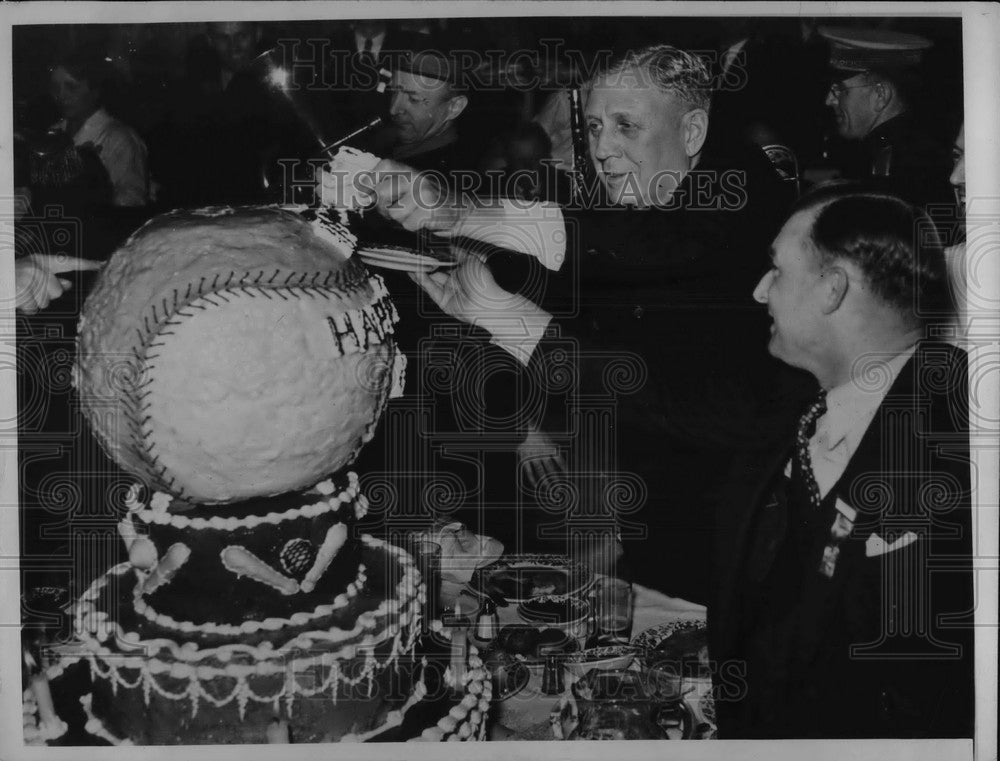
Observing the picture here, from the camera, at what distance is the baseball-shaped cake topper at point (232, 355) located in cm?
134

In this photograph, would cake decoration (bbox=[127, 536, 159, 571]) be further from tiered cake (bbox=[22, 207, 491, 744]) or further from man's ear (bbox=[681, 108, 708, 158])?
man's ear (bbox=[681, 108, 708, 158])

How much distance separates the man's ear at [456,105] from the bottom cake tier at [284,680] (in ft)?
2.89

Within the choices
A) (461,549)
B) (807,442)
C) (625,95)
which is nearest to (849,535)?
(807,442)

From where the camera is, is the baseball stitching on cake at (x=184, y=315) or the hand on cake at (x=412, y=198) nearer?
the baseball stitching on cake at (x=184, y=315)

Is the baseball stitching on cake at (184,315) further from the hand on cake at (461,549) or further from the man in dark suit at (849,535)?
the man in dark suit at (849,535)

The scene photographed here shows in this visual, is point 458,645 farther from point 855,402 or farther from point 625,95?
point 625,95

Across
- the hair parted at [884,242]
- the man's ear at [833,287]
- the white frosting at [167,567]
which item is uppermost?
the hair parted at [884,242]

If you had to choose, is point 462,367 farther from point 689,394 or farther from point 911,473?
point 911,473

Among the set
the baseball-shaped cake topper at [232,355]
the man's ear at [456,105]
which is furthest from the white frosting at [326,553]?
the man's ear at [456,105]

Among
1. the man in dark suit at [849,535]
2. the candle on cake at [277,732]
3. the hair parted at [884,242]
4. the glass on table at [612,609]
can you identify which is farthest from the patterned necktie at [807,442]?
the candle on cake at [277,732]

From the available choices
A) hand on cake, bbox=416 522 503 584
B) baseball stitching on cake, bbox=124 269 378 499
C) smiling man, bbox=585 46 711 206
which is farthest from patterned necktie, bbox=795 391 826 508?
baseball stitching on cake, bbox=124 269 378 499

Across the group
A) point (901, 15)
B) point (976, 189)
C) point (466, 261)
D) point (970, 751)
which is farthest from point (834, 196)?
point (970, 751)

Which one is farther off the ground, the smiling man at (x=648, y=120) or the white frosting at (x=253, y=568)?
the smiling man at (x=648, y=120)

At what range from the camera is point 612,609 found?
4.88 feet
